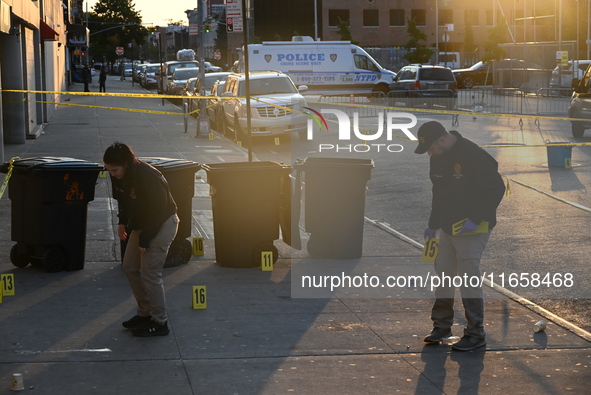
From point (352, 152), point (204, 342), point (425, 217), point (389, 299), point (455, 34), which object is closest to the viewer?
point (204, 342)

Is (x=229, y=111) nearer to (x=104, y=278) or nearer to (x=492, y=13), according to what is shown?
(x=104, y=278)

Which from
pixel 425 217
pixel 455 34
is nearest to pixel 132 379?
pixel 425 217

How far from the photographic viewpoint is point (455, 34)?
285ft

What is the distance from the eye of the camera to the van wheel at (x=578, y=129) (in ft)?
81.6

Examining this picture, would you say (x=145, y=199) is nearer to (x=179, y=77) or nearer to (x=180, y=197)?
(x=180, y=197)

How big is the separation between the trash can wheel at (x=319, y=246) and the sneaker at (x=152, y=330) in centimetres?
324

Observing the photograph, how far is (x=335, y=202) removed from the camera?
1031 centimetres

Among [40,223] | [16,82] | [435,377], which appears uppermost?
[16,82]

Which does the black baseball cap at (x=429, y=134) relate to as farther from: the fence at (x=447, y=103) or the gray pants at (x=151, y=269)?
the fence at (x=447, y=103)

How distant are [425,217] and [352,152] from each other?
8924 mm

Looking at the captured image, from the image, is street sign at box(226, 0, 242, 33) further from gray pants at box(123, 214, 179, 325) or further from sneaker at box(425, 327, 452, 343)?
sneaker at box(425, 327, 452, 343)

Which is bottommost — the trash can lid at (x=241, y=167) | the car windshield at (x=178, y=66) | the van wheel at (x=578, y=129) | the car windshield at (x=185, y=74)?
the van wheel at (x=578, y=129)

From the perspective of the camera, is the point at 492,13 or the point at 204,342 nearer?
the point at 204,342

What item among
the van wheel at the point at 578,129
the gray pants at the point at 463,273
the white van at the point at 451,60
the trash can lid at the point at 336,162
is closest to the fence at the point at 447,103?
the van wheel at the point at 578,129
